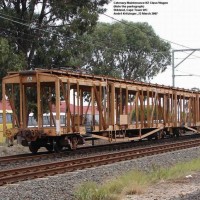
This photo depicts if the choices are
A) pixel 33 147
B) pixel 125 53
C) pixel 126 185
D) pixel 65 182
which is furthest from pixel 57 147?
pixel 125 53

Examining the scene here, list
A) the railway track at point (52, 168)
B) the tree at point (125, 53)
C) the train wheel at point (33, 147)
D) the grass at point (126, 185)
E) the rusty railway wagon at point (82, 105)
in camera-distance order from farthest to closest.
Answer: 1. the tree at point (125, 53)
2. the train wheel at point (33, 147)
3. the rusty railway wagon at point (82, 105)
4. the railway track at point (52, 168)
5. the grass at point (126, 185)

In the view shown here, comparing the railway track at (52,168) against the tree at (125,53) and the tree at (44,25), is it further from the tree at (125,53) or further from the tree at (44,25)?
the tree at (125,53)

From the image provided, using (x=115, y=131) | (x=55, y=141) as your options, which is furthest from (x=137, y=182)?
(x=115, y=131)

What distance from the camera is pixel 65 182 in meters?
11.8

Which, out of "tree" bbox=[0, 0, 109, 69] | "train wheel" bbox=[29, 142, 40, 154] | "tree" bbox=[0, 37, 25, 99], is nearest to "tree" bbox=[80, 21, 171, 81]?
"tree" bbox=[0, 0, 109, 69]

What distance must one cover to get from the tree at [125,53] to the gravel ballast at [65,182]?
3912cm

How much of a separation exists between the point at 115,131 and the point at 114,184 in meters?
11.8

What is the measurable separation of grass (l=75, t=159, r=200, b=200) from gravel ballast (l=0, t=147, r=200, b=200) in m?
0.50

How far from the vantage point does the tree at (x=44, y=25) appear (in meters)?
27.8

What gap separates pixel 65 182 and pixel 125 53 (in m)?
47.5

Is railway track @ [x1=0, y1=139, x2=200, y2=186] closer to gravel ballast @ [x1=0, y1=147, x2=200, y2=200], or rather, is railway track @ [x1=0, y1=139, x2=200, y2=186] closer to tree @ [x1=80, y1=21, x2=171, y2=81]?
gravel ballast @ [x1=0, y1=147, x2=200, y2=200]

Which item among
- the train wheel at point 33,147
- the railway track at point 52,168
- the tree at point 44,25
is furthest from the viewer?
the tree at point 44,25

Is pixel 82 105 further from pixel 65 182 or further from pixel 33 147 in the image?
pixel 65 182

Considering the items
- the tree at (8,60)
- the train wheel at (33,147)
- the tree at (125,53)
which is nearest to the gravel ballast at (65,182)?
the train wheel at (33,147)
